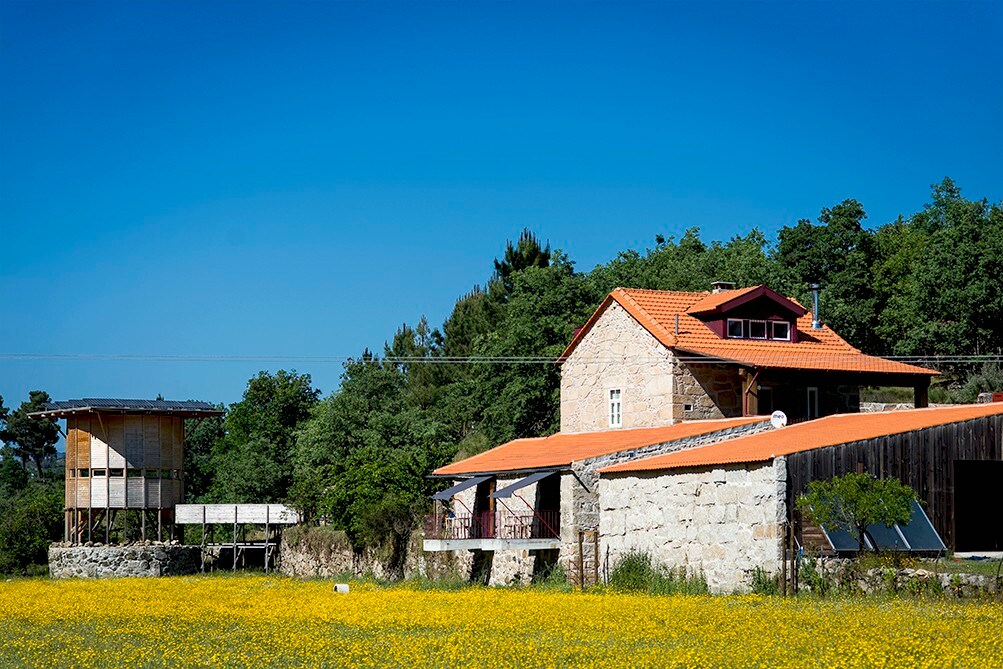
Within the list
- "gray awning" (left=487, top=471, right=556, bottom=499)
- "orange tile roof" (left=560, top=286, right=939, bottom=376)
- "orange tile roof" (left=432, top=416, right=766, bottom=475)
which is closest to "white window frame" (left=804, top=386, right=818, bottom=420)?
"orange tile roof" (left=560, top=286, right=939, bottom=376)

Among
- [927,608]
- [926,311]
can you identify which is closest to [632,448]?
[927,608]

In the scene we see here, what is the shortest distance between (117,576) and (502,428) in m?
17.8

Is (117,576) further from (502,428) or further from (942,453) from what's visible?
(942,453)

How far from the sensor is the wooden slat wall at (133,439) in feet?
174

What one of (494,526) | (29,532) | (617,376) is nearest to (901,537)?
(494,526)

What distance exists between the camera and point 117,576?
51.2m

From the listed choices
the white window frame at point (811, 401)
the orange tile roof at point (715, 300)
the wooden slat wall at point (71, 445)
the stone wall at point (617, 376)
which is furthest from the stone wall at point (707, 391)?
the wooden slat wall at point (71, 445)

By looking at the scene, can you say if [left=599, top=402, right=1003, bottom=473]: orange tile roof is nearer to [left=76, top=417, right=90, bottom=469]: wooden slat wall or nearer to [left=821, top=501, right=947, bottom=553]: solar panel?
[left=821, top=501, right=947, bottom=553]: solar panel

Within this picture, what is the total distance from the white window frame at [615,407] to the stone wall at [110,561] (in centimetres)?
1921

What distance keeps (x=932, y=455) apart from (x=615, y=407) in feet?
50.2

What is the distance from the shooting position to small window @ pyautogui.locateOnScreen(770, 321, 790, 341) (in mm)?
46438

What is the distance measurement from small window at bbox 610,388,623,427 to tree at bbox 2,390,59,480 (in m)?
55.4

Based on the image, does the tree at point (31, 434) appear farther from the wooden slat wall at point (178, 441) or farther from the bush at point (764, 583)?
the bush at point (764, 583)

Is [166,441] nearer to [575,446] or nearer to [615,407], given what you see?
[615,407]
